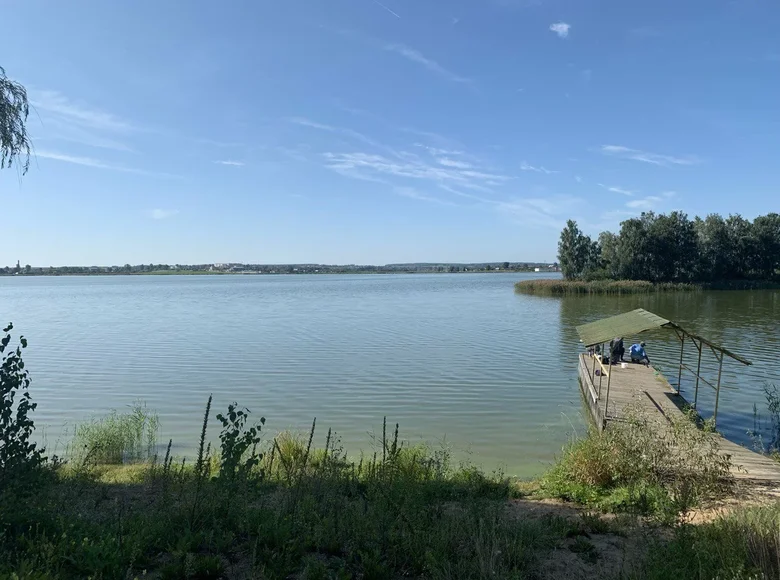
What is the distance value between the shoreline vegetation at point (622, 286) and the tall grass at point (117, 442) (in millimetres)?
59414

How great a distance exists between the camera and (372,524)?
16.8ft

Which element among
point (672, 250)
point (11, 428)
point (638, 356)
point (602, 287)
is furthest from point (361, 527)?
point (672, 250)

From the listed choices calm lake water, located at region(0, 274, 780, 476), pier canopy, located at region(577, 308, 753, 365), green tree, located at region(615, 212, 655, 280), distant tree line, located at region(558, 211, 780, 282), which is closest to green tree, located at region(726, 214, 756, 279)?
distant tree line, located at region(558, 211, 780, 282)

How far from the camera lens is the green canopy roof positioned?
12.1 m

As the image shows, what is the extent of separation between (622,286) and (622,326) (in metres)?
57.3

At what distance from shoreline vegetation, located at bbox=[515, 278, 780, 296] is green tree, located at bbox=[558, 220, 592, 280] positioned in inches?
513

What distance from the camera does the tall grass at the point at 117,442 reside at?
418 inches

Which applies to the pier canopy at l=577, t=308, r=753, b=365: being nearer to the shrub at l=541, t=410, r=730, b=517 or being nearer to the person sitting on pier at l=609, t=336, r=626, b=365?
the shrub at l=541, t=410, r=730, b=517

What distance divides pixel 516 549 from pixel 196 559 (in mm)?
2743

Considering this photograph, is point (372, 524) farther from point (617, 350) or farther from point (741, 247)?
point (741, 247)

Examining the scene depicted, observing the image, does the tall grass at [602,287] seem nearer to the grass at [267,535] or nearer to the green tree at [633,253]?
the green tree at [633,253]

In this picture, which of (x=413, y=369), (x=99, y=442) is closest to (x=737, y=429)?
(x=413, y=369)

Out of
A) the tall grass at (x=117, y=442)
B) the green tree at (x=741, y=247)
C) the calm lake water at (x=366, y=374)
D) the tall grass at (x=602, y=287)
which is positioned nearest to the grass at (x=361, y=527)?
the tall grass at (x=117, y=442)

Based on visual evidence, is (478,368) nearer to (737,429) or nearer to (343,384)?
(343,384)
